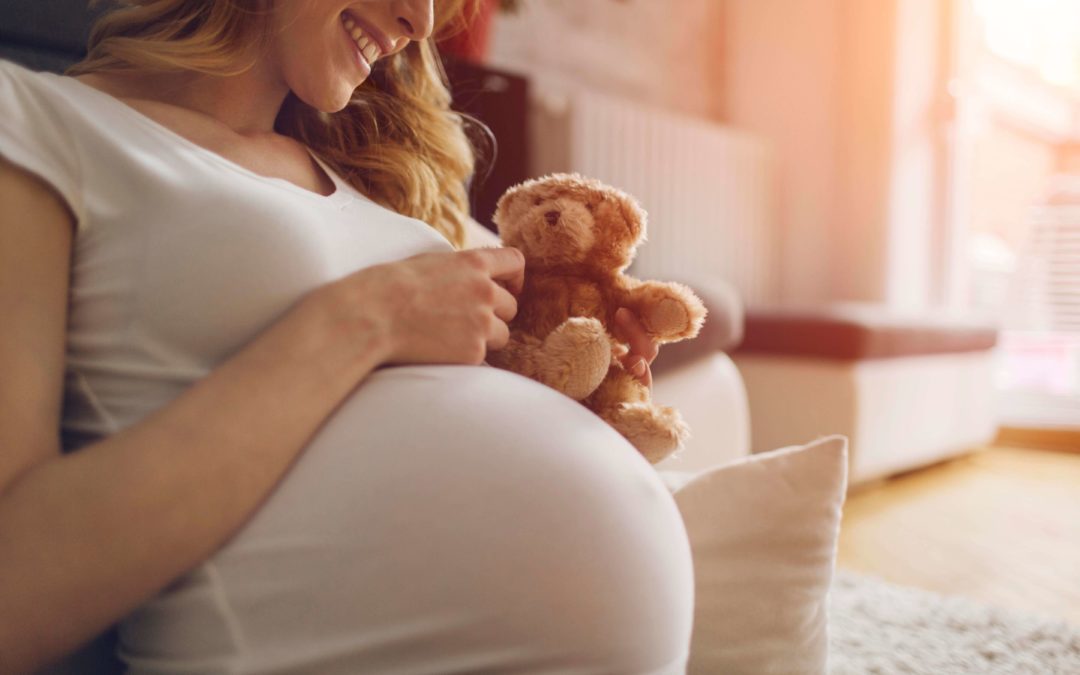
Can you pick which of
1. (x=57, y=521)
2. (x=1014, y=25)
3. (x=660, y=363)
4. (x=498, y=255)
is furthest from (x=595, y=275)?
(x=1014, y=25)

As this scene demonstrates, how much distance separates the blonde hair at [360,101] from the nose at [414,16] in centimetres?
11

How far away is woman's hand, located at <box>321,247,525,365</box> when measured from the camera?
0.52 m

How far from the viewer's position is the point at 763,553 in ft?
2.31

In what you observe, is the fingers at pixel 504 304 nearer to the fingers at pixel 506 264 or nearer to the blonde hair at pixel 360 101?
the fingers at pixel 506 264

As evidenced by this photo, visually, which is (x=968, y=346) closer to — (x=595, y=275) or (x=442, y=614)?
(x=595, y=275)

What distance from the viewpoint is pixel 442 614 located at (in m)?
0.44

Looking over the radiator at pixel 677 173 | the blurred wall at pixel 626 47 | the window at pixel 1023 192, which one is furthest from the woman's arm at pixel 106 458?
the window at pixel 1023 192

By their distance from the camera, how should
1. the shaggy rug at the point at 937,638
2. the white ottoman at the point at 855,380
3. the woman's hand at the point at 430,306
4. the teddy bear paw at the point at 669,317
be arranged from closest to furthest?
the woman's hand at the point at 430,306
the teddy bear paw at the point at 669,317
the shaggy rug at the point at 937,638
the white ottoman at the point at 855,380

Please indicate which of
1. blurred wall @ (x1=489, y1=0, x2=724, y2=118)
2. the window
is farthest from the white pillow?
the window

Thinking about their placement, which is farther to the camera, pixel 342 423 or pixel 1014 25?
pixel 1014 25

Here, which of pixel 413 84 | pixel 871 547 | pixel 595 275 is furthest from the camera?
pixel 871 547

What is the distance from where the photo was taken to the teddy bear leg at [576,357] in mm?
580

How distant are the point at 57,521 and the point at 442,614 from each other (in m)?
0.21

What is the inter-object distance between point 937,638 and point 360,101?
1.06 m
